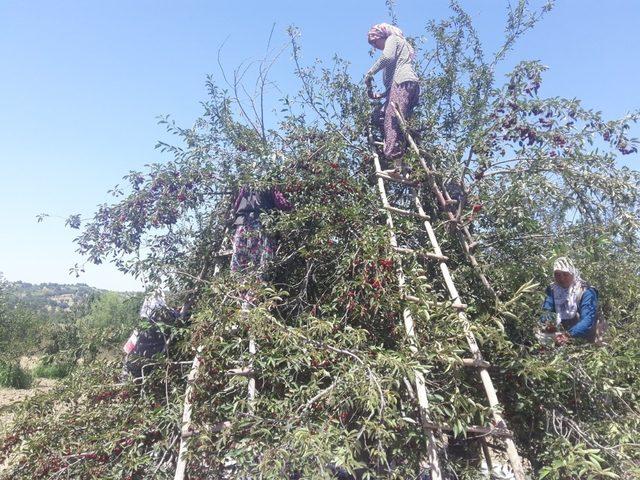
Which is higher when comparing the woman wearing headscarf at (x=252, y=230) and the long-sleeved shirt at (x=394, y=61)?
the long-sleeved shirt at (x=394, y=61)

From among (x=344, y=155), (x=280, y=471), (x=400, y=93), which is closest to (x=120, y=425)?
(x=280, y=471)

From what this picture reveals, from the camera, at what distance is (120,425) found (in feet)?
8.91

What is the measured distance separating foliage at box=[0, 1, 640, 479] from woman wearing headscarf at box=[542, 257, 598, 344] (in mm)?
115

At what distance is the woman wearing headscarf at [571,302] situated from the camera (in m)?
2.85

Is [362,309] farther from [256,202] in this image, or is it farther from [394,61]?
[394,61]

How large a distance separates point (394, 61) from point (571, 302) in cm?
259

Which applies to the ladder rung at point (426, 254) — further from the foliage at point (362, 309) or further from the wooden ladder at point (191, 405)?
the wooden ladder at point (191, 405)

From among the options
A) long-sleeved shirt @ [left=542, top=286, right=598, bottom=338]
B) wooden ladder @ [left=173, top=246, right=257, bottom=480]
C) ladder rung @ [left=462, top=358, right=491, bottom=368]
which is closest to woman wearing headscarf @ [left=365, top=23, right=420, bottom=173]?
long-sleeved shirt @ [left=542, top=286, right=598, bottom=338]

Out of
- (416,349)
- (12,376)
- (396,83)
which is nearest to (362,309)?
(416,349)

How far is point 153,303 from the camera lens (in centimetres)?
322

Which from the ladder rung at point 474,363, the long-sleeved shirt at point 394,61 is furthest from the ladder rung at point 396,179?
the ladder rung at point 474,363

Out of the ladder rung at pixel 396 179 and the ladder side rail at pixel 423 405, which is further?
the ladder rung at pixel 396 179

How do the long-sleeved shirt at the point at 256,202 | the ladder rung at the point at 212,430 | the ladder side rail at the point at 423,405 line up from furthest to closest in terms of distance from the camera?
the long-sleeved shirt at the point at 256,202, the ladder rung at the point at 212,430, the ladder side rail at the point at 423,405

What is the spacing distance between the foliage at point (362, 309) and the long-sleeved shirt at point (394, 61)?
309mm
